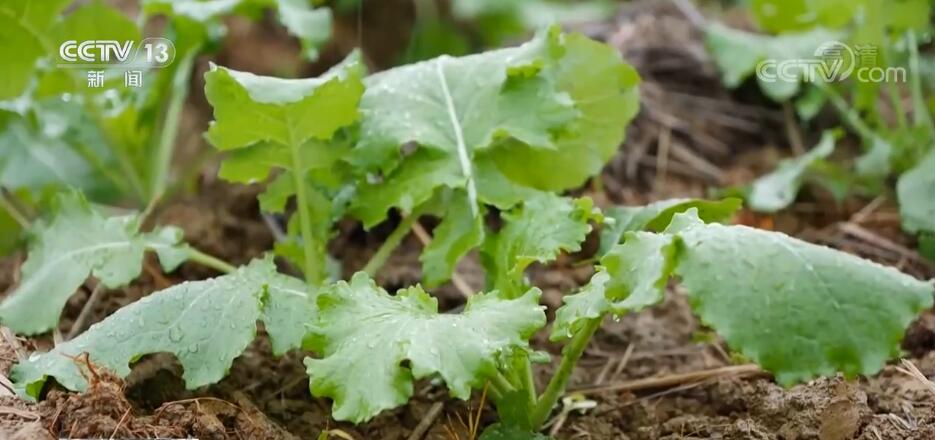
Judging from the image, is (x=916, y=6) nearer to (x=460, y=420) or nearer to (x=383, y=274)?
(x=383, y=274)

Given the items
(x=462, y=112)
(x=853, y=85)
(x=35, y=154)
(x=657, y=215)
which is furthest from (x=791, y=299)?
(x=35, y=154)

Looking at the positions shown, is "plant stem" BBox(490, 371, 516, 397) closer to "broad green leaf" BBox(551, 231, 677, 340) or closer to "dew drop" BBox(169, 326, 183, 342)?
"broad green leaf" BBox(551, 231, 677, 340)

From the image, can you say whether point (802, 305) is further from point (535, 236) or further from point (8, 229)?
point (8, 229)

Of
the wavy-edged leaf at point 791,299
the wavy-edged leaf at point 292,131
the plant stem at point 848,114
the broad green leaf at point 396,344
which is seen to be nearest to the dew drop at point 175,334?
the broad green leaf at point 396,344

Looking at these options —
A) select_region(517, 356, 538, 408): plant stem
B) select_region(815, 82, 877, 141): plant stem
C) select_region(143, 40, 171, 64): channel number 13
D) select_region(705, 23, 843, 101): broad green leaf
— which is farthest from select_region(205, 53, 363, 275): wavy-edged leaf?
select_region(815, 82, 877, 141): plant stem

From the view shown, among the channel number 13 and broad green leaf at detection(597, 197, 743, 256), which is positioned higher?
the channel number 13
